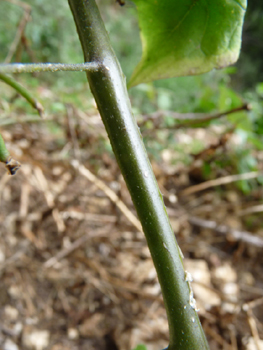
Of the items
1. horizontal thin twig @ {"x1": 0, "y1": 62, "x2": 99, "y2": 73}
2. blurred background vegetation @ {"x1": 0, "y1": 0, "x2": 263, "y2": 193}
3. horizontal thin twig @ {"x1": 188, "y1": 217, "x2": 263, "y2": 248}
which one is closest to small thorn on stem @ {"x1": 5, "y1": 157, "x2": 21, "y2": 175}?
horizontal thin twig @ {"x1": 0, "y1": 62, "x2": 99, "y2": 73}

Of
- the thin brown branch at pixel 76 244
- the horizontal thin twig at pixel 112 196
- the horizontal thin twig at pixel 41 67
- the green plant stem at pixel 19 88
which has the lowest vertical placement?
the thin brown branch at pixel 76 244

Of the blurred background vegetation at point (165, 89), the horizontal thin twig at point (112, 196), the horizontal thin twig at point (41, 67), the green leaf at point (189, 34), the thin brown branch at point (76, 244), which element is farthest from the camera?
the blurred background vegetation at point (165, 89)

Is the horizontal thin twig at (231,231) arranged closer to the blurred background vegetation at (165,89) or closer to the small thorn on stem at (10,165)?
the blurred background vegetation at (165,89)

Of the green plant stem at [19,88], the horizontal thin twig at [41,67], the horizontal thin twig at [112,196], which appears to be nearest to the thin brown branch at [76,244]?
the horizontal thin twig at [112,196]

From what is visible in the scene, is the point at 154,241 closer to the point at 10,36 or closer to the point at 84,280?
the point at 84,280

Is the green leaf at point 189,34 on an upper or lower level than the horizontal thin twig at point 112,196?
upper
